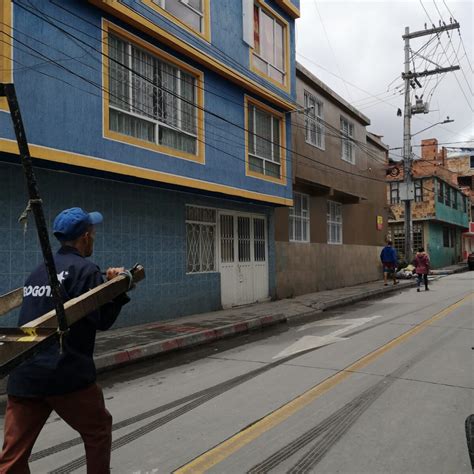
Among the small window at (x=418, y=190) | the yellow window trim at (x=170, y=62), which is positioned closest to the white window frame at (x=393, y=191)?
the small window at (x=418, y=190)

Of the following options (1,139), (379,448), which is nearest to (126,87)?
(1,139)

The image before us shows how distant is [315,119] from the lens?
18438 mm

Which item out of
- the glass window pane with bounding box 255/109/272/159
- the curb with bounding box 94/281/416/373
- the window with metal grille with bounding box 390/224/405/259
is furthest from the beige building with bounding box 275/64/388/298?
the window with metal grille with bounding box 390/224/405/259

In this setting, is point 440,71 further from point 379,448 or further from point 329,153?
point 379,448

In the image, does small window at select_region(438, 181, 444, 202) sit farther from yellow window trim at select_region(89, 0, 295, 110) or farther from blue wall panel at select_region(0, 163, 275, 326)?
blue wall panel at select_region(0, 163, 275, 326)

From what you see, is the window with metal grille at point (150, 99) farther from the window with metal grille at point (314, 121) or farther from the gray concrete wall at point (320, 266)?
the window with metal grille at point (314, 121)

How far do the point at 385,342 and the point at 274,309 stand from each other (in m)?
4.91

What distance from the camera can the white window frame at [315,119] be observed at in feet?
58.3

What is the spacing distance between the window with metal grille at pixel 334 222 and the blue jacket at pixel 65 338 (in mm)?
18228

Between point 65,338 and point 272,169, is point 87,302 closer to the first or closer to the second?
point 65,338

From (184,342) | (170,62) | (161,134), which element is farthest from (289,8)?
(184,342)

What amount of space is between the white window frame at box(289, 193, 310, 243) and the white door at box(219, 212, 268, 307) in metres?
2.39

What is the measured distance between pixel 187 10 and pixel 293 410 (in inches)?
374

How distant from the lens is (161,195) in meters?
11.0
